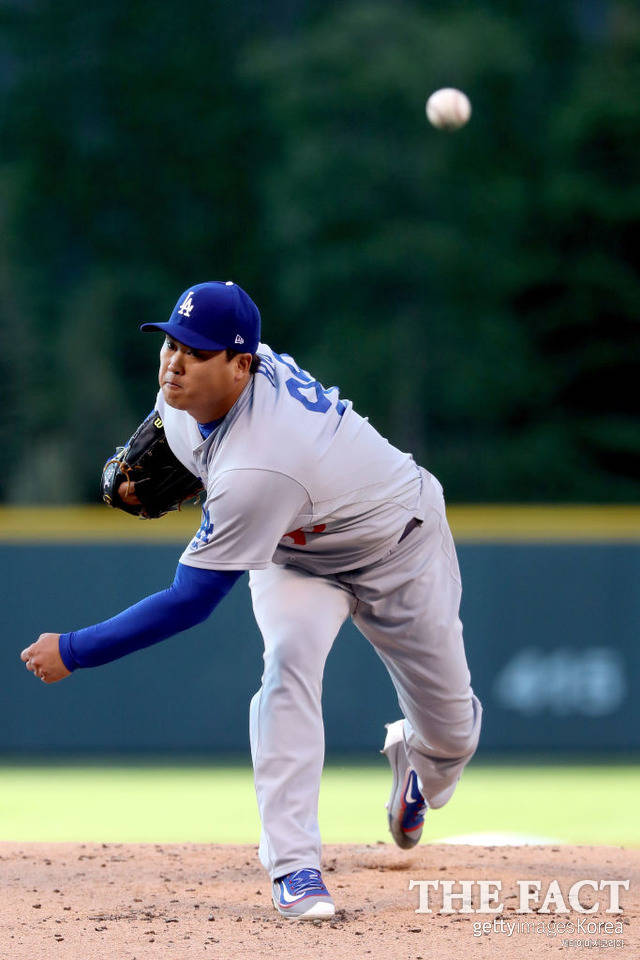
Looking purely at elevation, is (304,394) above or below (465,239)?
below

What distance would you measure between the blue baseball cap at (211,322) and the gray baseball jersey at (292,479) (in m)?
0.15

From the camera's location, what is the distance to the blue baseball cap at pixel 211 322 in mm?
3158

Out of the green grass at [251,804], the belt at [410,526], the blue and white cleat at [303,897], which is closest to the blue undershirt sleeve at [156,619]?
the belt at [410,526]

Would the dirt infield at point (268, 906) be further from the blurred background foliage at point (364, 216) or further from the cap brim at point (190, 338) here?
the blurred background foliage at point (364, 216)

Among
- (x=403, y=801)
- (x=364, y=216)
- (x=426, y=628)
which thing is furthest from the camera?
(x=364, y=216)

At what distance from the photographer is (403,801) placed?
4.04 metres

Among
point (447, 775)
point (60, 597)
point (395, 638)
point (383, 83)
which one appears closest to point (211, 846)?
point (447, 775)

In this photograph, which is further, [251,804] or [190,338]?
[251,804]

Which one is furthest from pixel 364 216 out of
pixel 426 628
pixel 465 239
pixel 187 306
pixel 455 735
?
pixel 187 306

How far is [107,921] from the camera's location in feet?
10.9

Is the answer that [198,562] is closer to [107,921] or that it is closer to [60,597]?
[107,921]

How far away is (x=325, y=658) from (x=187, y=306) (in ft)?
3.07

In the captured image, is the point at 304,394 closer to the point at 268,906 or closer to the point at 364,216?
the point at 268,906

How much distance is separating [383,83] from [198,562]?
1020 inches
